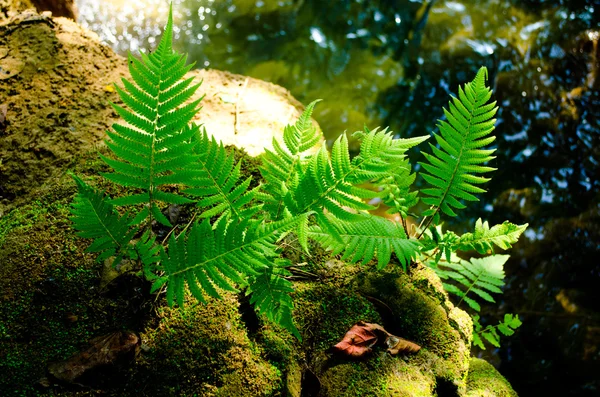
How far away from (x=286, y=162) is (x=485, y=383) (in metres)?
2.03

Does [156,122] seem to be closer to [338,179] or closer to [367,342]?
[338,179]

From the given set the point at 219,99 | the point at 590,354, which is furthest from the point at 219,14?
the point at 590,354

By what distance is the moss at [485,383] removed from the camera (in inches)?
109

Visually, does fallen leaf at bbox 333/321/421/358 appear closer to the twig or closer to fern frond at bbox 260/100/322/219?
fern frond at bbox 260/100/322/219

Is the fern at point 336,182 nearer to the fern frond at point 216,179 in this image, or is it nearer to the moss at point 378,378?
the fern frond at point 216,179

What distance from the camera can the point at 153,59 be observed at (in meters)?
1.99

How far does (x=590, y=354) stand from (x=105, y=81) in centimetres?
550

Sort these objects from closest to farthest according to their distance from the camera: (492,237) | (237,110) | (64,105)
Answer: (492,237) < (64,105) < (237,110)

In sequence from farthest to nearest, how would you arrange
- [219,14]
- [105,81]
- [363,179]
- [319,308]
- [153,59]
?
[219,14] → [105,81] → [319,308] → [363,179] → [153,59]

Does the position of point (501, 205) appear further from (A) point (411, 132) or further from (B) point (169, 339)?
(B) point (169, 339)

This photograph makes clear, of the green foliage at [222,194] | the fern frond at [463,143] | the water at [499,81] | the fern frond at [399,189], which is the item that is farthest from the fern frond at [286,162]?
the water at [499,81]

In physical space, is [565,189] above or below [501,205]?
above

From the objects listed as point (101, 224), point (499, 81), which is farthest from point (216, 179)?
point (499, 81)

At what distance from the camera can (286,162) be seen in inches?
99.2
